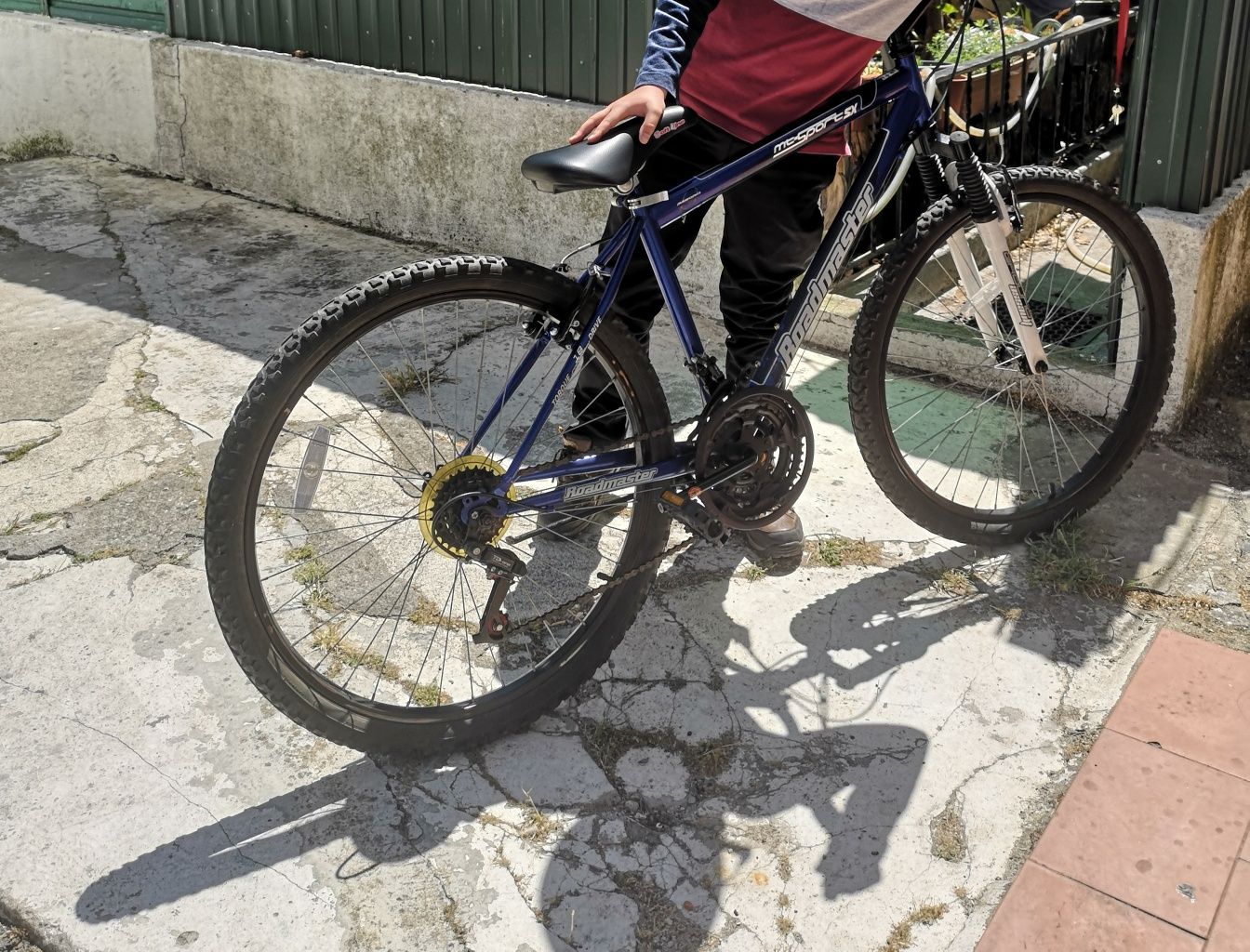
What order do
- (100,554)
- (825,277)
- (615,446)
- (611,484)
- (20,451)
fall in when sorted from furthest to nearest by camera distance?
1. (20,451)
2. (100,554)
3. (825,277)
4. (615,446)
5. (611,484)

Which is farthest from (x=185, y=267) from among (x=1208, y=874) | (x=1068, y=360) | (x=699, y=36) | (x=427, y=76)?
(x=1208, y=874)

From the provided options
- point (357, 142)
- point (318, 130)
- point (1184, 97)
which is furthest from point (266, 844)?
point (318, 130)

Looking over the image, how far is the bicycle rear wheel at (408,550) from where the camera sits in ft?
7.95

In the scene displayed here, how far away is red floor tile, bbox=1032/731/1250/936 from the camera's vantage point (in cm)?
241

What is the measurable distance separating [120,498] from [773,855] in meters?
2.18

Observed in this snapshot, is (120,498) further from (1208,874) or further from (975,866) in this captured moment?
(1208,874)

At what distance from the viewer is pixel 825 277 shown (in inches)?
117

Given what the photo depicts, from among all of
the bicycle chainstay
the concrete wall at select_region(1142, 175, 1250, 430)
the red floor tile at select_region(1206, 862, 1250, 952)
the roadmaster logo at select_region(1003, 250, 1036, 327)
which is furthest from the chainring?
the concrete wall at select_region(1142, 175, 1250, 430)

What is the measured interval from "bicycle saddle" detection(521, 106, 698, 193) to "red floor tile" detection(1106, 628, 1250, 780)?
161cm

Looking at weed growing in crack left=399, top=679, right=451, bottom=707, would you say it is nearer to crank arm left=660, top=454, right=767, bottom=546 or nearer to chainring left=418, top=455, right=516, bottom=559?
chainring left=418, top=455, right=516, bottom=559

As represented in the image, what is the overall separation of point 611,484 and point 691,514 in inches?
8.3

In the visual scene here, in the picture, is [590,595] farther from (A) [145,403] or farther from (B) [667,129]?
(A) [145,403]

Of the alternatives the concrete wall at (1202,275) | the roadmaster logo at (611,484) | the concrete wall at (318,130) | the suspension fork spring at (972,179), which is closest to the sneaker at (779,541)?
the roadmaster logo at (611,484)

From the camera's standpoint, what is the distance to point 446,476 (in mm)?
2562
